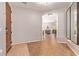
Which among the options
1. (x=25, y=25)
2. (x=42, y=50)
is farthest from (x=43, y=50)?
(x=25, y=25)

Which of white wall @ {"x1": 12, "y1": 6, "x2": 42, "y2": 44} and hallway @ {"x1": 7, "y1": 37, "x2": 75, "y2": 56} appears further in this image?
white wall @ {"x1": 12, "y1": 6, "x2": 42, "y2": 44}

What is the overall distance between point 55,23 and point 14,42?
4.78 ft

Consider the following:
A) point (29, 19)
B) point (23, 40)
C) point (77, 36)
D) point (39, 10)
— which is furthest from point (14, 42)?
point (77, 36)

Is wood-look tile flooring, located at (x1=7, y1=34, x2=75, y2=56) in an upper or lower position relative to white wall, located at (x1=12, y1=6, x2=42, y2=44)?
lower

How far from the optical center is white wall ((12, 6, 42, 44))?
4297mm

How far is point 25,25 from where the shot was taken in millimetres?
4840

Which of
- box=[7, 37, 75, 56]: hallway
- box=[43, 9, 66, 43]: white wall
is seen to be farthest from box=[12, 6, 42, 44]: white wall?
box=[43, 9, 66, 43]: white wall

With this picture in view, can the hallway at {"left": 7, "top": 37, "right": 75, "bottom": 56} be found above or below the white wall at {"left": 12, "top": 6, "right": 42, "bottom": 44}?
below

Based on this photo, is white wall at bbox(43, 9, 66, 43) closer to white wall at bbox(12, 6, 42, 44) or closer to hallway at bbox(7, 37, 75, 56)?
hallway at bbox(7, 37, 75, 56)

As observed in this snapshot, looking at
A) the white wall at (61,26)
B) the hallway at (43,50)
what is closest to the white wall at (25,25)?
the hallway at (43,50)

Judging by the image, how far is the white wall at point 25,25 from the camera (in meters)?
4.30

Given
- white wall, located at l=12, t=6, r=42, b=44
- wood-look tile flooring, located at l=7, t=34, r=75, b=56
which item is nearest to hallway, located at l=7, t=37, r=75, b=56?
wood-look tile flooring, located at l=7, t=34, r=75, b=56

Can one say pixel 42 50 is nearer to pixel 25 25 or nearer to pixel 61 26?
pixel 61 26

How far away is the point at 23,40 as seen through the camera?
4.54m
